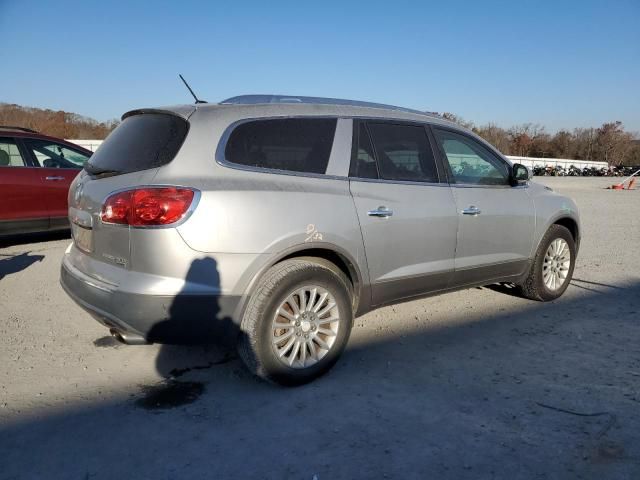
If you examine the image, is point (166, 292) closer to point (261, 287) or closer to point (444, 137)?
point (261, 287)

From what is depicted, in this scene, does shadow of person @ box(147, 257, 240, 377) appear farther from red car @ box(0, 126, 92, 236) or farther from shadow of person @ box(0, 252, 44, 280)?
red car @ box(0, 126, 92, 236)

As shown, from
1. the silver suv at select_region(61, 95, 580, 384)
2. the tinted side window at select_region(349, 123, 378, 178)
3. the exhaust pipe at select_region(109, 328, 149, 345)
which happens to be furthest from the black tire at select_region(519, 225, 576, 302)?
the exhaust pipe at select_region(109, 328, 149, 345)

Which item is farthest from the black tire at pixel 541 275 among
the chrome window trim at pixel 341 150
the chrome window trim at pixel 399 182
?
the chrome window trim at pixel 341 150

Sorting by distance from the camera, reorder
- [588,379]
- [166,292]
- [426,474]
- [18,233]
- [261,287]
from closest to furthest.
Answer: [426,474] < [166,292] < [261,287] < [588,379] < [18,233]

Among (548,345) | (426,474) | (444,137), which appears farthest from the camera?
(444,137)

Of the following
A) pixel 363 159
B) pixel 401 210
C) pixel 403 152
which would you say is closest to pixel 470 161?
pixel 403 152

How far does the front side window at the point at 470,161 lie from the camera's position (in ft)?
14.0

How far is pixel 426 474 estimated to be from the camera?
239 cm

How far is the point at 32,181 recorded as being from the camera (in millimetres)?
7223

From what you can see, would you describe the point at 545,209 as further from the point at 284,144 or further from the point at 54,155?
the point at 54,155

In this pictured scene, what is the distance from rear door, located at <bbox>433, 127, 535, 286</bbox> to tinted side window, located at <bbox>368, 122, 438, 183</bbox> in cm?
19

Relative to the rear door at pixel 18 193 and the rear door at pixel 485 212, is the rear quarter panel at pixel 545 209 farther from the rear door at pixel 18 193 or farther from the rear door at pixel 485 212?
the rear door at pixel 18 193

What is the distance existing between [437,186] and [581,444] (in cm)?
208

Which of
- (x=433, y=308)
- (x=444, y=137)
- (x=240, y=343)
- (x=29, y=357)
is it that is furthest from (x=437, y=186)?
(x=29, y=357)
